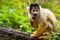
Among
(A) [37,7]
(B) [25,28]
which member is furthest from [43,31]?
(B) [25,28]

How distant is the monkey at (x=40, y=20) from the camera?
4.80m

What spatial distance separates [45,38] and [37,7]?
0.72 metres

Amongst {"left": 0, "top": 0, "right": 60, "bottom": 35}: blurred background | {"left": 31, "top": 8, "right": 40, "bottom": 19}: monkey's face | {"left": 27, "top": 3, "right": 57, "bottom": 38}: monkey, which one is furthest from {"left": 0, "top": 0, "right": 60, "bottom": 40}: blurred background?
{"left": 31, "top": 8, "right": 40, "bottom": 19}: monkey's face

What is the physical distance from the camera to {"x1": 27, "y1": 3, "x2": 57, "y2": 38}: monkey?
480cm

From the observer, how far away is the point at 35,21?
5.01m

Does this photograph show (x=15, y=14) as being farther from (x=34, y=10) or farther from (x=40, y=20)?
(x=34, y=10)

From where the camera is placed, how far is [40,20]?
4996mm

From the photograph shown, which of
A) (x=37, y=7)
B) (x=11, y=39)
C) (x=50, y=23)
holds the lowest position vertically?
(x=11, y=39)

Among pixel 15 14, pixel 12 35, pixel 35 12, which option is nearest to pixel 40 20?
pixel 35 12

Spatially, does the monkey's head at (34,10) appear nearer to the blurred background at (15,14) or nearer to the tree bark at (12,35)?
the tree bark at (12,35)

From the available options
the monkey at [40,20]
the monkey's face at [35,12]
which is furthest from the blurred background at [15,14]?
the monkey's face at [35,12]

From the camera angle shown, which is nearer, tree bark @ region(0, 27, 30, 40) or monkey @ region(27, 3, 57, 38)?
monkey @ region(27, 3, 57, 38)

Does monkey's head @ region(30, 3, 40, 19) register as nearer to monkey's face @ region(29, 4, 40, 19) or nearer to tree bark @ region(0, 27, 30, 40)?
monkey's face @ region(29, 4, 40, 19)

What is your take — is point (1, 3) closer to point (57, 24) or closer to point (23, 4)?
point (23, 4)
